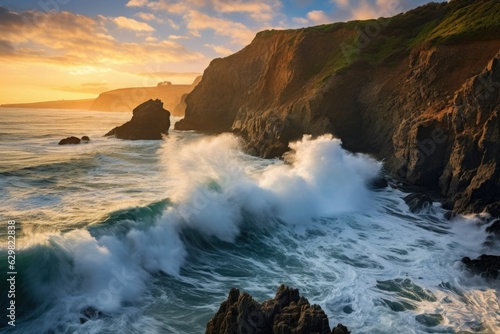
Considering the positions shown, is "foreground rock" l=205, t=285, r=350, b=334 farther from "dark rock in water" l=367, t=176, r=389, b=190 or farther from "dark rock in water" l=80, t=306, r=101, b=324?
"dark rock in water" l=367, t=176, r=389, b=190

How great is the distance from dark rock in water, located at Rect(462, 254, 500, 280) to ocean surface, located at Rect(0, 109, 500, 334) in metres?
0.31

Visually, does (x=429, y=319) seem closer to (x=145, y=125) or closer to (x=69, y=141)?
(x=69, y=141)

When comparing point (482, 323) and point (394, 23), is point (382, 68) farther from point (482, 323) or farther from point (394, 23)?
point (482, 323)

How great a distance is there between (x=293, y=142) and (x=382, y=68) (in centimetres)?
1174

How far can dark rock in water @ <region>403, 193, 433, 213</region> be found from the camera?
19.9 meters

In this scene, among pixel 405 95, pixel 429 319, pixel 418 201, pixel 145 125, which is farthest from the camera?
pixel 145 125

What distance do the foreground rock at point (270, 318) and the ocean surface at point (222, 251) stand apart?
6.96 feet

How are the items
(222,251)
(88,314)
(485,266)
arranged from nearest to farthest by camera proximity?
(88,314)
(485,266)
(222,251)

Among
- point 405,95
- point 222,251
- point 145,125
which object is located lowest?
point 222,251

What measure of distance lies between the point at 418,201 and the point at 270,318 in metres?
16.0

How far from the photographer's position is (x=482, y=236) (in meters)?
15.7

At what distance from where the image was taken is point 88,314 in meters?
8.91

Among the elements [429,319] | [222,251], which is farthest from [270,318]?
[222,251]

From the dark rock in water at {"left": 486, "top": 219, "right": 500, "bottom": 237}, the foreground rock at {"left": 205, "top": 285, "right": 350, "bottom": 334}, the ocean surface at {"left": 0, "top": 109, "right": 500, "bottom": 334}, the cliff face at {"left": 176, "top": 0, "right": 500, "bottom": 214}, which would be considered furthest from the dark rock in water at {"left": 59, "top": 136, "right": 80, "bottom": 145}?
the dark rock in water at {"left": 486, "top": 219, "right": 500, "bottom": 237}
